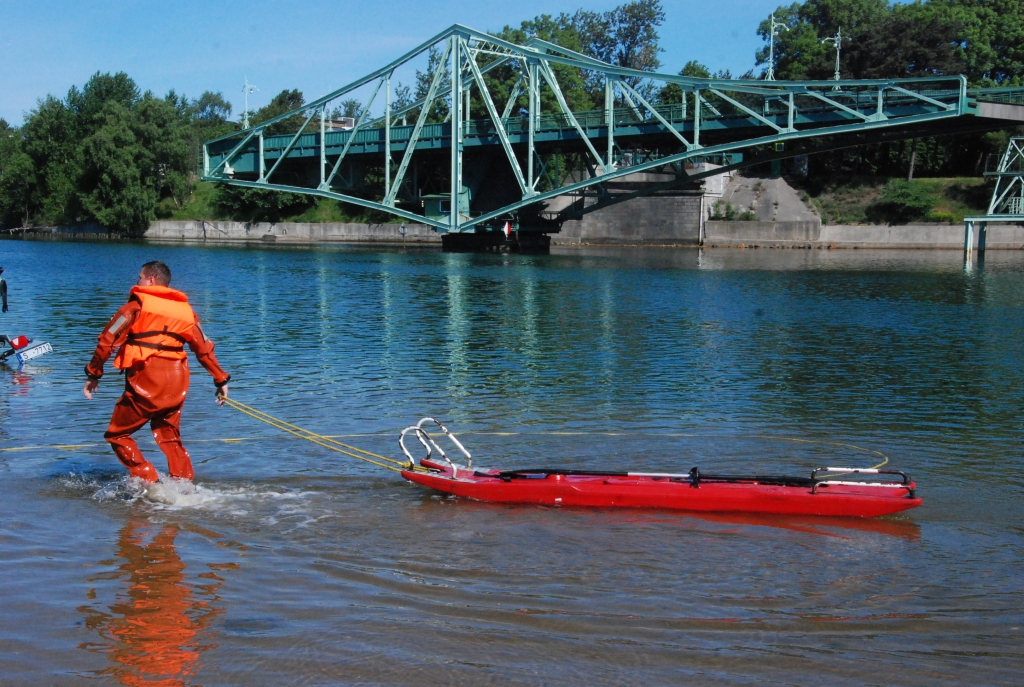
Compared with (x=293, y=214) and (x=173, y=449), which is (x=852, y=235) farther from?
(x=173, y=449)

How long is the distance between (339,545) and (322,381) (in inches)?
391

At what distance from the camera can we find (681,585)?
25.3ft

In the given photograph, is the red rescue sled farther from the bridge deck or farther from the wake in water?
the bridge deck

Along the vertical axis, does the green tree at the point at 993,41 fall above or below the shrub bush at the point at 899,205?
above

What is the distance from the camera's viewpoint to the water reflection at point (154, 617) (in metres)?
6.05

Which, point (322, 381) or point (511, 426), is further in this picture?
point (322, 381)

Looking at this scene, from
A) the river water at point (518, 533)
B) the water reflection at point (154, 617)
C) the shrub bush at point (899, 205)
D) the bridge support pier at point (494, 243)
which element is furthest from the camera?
the shrub bush at point (899, 205)

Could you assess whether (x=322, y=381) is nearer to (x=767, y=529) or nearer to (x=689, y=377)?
(x=689, y=377)

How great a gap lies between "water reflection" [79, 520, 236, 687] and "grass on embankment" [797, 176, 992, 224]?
78841mm

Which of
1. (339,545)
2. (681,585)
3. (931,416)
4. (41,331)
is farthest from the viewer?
(41,331)

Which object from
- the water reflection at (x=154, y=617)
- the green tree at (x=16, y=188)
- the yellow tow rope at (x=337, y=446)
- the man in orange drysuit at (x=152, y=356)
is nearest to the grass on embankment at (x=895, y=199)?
the yellow tow rope at (x=337, y=446)

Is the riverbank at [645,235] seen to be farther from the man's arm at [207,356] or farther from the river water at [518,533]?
the man's arm at [207,356]

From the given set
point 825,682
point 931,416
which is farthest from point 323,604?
point 931,416

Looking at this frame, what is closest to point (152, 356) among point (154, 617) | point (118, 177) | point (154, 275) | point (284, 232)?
point (154, 275)
